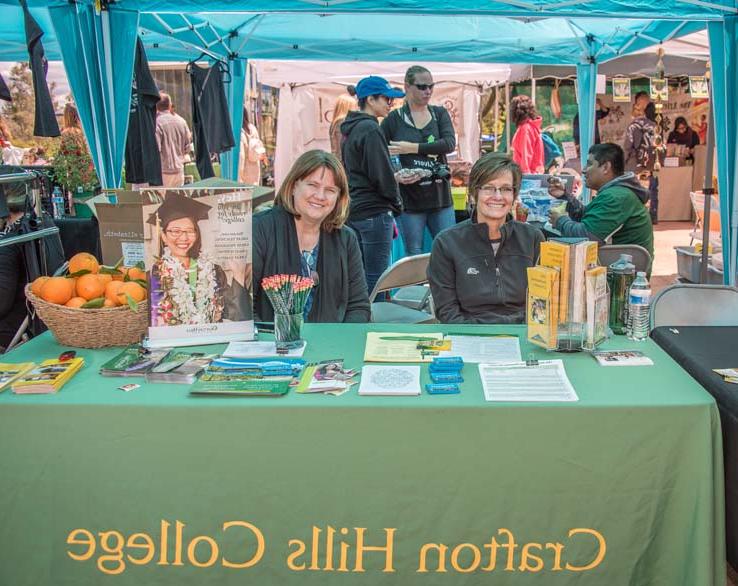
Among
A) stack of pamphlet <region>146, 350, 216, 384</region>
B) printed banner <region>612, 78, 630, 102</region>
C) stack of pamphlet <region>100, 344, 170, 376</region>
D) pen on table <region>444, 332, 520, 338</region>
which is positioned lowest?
pen on table <region>444, 332, 520, 338</region>

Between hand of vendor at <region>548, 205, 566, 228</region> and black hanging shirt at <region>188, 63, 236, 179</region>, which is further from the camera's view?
black hanging shirt at <region>188, 63, 236, 179</region>

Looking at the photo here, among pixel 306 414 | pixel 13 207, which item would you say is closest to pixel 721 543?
pixel 306 414

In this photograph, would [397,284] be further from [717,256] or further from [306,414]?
[717,256]

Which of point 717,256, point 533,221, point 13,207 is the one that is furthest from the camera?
point 717,256

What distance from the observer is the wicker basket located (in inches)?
70.0

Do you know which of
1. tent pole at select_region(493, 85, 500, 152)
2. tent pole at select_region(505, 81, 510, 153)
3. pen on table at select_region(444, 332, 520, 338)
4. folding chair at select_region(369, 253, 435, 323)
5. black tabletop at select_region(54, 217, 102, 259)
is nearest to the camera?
pen on table at select_region(444, 332, 520, 338)

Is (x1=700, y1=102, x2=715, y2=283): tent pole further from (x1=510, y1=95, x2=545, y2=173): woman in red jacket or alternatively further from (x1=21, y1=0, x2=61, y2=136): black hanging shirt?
(x1=21, y1=0, x2=61, y2=136): black hanging shirt

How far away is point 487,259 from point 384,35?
4392 millimetres

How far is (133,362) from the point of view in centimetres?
167

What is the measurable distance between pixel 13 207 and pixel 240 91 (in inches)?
153

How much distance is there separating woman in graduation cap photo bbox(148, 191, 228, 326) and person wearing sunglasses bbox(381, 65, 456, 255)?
2.72 m

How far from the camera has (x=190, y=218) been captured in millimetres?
1786

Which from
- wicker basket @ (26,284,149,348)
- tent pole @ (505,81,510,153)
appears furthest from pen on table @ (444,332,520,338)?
tent pole @ (505,81,510,153)

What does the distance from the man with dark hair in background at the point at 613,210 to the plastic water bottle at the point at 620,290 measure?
67.2 inches
